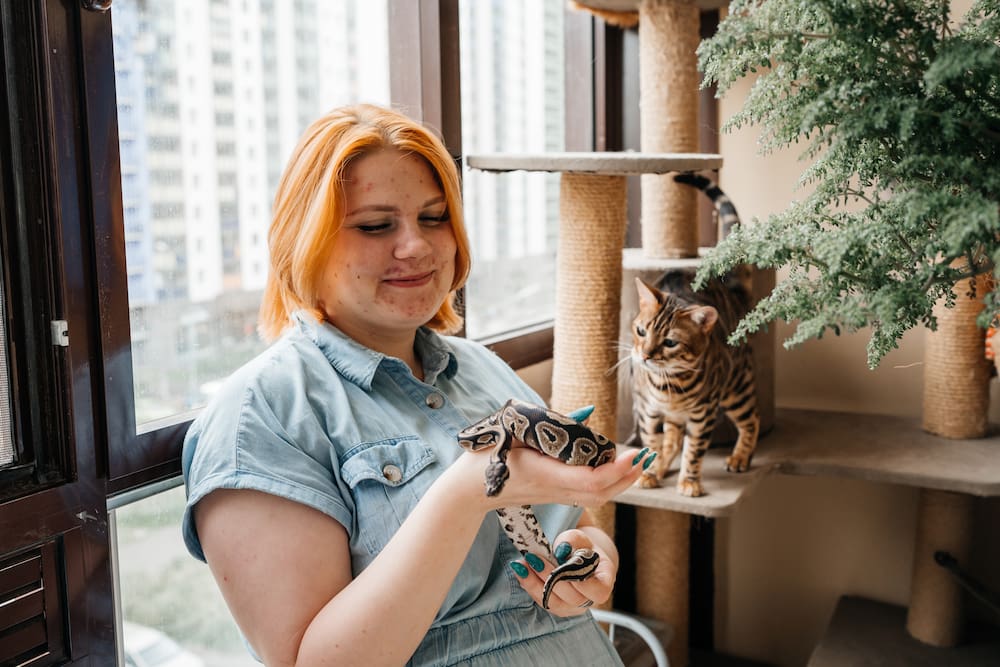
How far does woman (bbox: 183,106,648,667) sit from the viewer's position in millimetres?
949

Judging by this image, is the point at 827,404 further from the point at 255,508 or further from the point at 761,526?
the point at 255,508

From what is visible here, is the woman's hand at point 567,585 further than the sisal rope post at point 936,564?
No

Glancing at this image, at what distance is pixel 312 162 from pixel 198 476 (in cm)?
40

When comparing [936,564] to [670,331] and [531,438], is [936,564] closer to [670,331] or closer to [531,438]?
[670,331]

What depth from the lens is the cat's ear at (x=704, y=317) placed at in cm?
170

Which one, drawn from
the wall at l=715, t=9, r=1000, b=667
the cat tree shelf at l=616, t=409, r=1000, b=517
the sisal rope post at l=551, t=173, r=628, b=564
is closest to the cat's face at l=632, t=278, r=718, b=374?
the sisal rope post at l=551, t=173, r=628, b=564

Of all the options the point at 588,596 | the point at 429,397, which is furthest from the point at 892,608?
the point at 429,397

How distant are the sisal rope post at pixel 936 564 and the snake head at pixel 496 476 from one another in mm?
1593

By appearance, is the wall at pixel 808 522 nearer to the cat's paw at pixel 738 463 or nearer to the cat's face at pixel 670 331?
the cat's paw at pixel 738 463

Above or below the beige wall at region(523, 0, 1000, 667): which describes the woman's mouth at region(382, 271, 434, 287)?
above

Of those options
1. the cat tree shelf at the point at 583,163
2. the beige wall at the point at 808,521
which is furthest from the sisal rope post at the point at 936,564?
the cat tree shelf at the point at 583,163

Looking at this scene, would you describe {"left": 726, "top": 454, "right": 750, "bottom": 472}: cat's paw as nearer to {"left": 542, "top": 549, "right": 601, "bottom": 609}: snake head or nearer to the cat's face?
the cat's face

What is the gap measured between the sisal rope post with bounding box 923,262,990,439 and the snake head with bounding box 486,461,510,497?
1470 mm

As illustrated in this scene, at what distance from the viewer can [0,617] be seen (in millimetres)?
982
